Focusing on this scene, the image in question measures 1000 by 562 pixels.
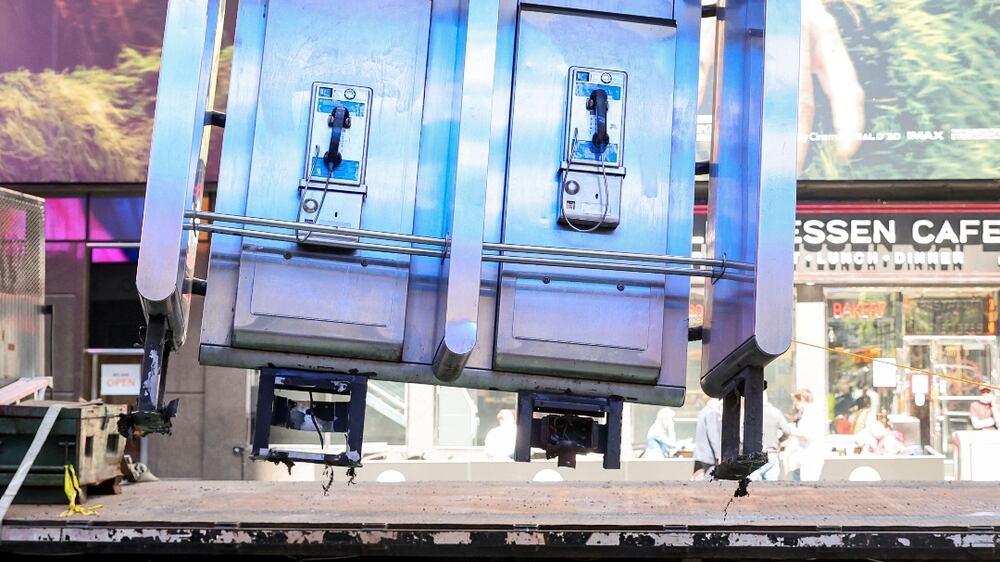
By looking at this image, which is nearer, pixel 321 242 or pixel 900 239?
pixel 321 242

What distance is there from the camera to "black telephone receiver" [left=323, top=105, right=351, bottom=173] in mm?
4367

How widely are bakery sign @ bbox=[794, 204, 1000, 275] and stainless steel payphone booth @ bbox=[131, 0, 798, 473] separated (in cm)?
1000

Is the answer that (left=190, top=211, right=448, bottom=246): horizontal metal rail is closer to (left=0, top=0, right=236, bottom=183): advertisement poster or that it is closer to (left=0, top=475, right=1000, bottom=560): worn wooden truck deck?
(left=0, top=475, right=1000, bottom=560): worn wooden truck deck

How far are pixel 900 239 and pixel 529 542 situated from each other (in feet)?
38.4

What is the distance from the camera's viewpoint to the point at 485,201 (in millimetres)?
4203

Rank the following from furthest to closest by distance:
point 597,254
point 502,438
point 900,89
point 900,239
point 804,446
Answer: point 900,239 → point 900,89 → point 502,438 → point 804,446 → point 597,254

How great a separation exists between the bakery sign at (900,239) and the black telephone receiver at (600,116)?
10257 mm

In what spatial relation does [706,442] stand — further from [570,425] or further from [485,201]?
[485,201]

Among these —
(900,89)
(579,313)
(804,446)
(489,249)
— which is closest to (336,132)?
(489,249)

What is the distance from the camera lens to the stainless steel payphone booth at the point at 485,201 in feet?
14.0

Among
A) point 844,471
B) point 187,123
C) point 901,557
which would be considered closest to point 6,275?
point 187,123

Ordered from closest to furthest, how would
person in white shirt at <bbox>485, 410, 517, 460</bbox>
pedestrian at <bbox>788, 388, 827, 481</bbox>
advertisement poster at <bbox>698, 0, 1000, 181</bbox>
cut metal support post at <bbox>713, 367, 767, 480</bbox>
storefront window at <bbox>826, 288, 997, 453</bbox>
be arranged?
1. cut metal support post at <bbox>713, 367, 767, 480</bbox>
2. pedestrian at <bbox>788, 388, 827, 481</bbox>
3. person in white shirt at <bbox>485, 410, 517, 460</bbox>
4. advertisement poster at <bbox>698, 0, 1000, 181</bbox>
5. storefront window at <bbox>826, 288, 997, 453</bbox>

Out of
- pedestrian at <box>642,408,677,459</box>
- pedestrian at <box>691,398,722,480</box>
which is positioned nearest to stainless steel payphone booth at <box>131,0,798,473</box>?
pedestrian at <box>691,398,722,480</box>

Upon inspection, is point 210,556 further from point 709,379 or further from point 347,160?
point 709,379
